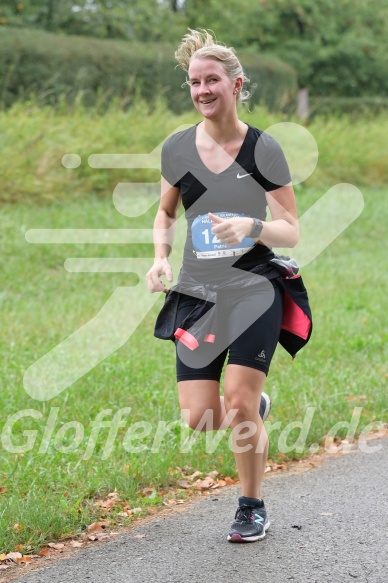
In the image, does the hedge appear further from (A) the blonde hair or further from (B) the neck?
(B) the neck

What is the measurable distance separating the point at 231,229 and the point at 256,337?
0.57m

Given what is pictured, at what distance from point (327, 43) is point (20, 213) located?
24302 millimetres

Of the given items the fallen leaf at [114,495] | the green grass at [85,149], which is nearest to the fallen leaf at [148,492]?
the fallen leaf at [114,495]

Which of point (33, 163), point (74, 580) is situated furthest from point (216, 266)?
point (33, 163)

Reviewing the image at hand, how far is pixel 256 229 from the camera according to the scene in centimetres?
431

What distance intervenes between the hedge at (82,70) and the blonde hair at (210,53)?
12512 mm

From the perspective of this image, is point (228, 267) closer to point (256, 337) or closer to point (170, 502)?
point (256, 337)

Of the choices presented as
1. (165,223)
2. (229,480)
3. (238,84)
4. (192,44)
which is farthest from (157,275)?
(229,480)

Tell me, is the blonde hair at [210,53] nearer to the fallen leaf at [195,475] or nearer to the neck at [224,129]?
the neck at [224,129]

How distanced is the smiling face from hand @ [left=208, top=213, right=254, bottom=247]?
57cm

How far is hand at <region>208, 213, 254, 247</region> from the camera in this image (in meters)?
4.16

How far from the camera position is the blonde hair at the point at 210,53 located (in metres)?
4.49

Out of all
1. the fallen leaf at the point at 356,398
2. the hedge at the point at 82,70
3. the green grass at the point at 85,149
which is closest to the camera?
the fallen leaf at the point at 356,398

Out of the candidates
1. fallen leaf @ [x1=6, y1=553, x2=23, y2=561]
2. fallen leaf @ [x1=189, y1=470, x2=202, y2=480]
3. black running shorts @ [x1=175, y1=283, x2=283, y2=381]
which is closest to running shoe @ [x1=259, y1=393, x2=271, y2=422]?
black running shorts @ [x1=175, y1=283, x2=283, y2=381]
